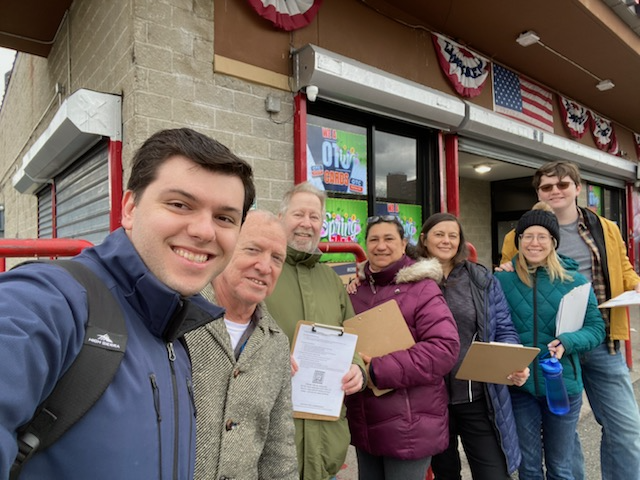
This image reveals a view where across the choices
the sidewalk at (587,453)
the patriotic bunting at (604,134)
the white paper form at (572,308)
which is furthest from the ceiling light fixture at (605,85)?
the white paper form at (572,308)

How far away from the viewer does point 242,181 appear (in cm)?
105

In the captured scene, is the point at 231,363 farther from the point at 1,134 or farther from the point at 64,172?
the point at 1,134

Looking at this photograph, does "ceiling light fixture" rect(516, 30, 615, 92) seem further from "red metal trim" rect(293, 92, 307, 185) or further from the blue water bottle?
the blue water bottle

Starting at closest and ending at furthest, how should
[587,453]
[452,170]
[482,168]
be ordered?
[587,453] < [452,170] < [482,168]

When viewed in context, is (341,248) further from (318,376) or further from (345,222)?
(345,222)

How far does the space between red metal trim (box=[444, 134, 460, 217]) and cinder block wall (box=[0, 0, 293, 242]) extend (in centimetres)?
240

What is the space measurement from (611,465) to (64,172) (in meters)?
6.04

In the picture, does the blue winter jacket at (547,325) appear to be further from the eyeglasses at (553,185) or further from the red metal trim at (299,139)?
the red metal trim at (299,139)

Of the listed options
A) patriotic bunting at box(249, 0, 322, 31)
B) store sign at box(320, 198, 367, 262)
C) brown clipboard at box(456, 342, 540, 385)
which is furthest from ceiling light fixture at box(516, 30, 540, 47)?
brown clipboard at box(456, 342, 540, 385)

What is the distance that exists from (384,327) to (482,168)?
7036mm

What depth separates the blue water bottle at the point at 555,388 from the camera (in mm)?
2240

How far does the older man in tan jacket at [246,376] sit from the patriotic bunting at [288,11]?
103 inches

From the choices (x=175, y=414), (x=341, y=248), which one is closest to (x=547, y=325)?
(x=341, y=248)

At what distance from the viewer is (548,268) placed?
2.39 metres
